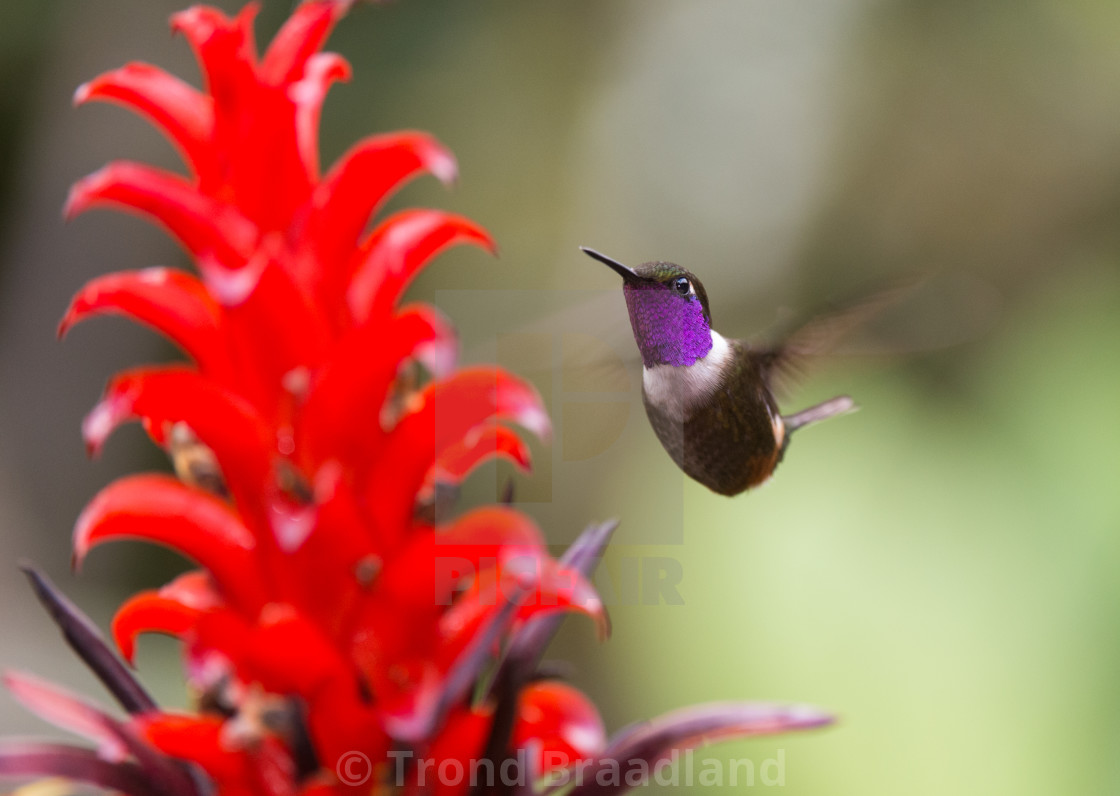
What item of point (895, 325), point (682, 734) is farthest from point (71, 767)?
point (895, 325)

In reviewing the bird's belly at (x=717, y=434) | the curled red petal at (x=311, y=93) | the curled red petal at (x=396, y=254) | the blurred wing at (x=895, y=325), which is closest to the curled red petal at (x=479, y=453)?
the curled red petal at (x=396, y=254)

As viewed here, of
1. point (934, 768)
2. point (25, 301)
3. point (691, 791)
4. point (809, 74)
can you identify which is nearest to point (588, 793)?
point (934, 768)

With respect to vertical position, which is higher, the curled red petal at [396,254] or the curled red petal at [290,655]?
the curled red petal at [396,254]

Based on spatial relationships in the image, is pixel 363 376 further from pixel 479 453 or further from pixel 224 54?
pixel 224 54

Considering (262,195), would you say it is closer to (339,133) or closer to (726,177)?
(726,177)

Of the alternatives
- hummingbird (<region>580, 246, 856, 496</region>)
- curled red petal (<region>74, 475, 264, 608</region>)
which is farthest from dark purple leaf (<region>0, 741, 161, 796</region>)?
hummingbird (<region>580, 246, 856, 496</region>)

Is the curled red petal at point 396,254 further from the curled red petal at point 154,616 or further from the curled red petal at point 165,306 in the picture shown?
the curled red petal at point 154,616

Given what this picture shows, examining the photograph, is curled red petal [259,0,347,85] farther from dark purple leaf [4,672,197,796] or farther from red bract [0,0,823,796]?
dark purple leaf [4,672,197,796]

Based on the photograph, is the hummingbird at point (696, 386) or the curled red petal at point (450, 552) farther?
the hummingbird at point (696, 386)
